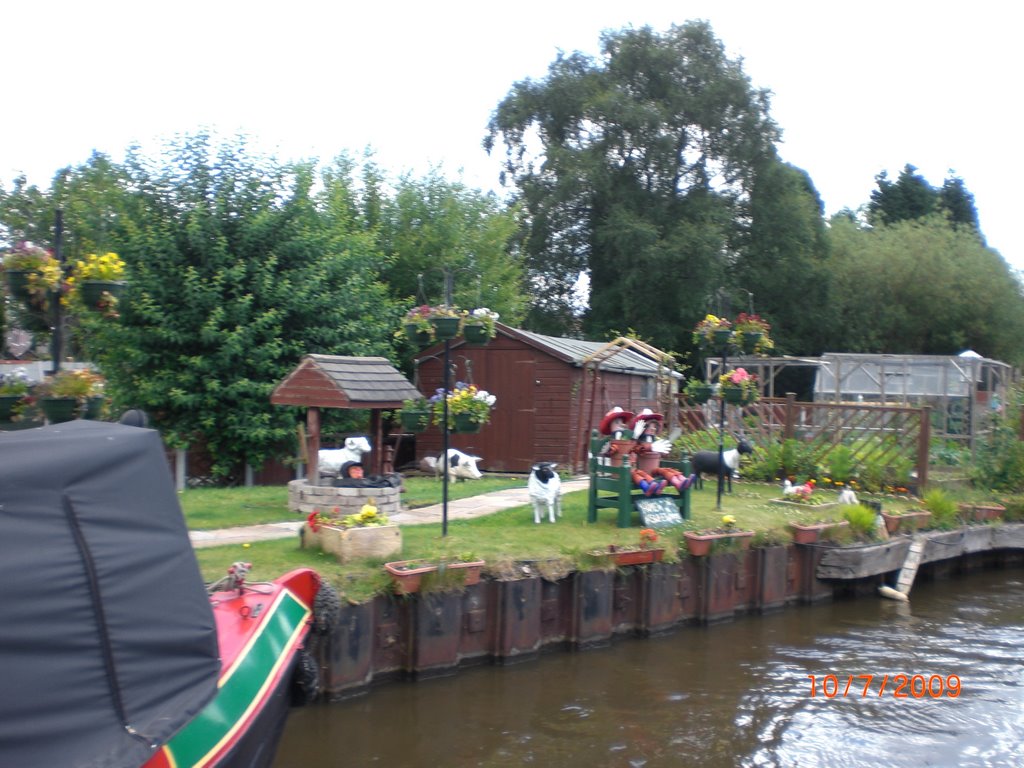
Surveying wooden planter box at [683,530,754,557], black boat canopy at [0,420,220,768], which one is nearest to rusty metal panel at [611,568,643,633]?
wooden planter box at [683,530,754,557]

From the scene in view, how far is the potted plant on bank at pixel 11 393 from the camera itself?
A: 7.84 meters

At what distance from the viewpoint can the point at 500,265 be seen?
25.4m

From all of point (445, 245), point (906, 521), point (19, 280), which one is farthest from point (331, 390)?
point (445, 245)

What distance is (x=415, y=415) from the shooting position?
445 inches

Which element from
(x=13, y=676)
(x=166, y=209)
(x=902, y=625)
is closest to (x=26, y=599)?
(x=13, y=676)

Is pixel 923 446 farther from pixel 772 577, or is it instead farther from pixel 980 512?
pixel 772 577

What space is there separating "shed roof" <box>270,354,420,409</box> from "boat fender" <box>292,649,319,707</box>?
5396 mm

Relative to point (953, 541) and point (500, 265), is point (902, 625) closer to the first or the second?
point (953, 541)

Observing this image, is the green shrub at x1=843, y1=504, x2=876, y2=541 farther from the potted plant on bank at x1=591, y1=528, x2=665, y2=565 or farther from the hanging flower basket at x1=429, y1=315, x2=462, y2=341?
the hanging flower basket at x1=429, y1=315, x2=462, y2=341

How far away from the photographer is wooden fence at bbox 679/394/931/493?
52.4 feet

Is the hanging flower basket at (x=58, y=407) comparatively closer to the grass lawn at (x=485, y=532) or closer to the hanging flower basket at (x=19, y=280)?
the hanging flower basket at (x=19, y=280)

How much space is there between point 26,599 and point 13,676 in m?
0.32

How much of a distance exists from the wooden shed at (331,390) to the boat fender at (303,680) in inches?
212
